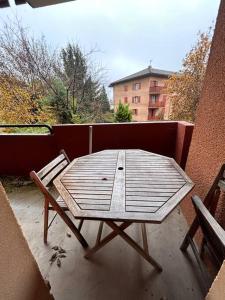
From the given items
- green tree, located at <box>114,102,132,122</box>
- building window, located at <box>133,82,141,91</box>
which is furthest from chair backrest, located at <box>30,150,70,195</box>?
building window, located at <box>133,82,141,91</box>

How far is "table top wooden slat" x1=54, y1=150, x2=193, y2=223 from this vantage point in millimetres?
1086

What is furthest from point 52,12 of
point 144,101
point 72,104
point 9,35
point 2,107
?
point 144,101

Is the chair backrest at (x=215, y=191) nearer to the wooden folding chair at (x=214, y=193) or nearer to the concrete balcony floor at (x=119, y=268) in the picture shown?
the wooden folding chair at (x=214, y=193)

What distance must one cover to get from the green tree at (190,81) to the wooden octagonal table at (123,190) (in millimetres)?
6224

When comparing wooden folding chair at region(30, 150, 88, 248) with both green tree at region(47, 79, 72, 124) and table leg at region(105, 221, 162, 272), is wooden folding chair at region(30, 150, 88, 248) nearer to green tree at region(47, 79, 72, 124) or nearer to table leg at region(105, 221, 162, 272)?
table leg at region(105, 221, 162, 272)

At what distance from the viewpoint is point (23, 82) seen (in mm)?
6621

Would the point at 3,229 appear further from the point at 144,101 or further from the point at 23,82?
the point at 144,101

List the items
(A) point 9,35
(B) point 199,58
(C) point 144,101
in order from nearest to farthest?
(A) point 9,35 < (B) point 199,58 < (C) point 144,101

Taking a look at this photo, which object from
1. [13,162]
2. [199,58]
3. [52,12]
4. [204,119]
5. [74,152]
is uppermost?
[52,12]

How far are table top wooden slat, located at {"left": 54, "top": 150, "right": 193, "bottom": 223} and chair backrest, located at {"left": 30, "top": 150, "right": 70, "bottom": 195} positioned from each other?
A: 0.40ft

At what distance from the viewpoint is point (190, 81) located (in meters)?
7.34

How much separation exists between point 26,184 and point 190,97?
7075 millimetres

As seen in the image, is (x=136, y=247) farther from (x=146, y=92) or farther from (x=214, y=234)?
(x=146, y=92)

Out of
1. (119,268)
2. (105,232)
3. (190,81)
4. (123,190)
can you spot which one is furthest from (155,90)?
(119,268)
